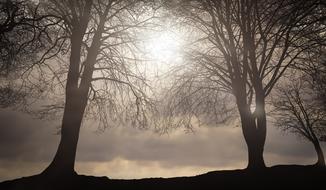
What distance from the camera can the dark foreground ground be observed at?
1566 cm

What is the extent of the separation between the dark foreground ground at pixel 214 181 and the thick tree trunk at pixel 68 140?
397mm

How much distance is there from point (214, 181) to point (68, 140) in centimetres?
642

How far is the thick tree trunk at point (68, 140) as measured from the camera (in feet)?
57.9

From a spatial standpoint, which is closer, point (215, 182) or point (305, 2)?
point (215, 182)

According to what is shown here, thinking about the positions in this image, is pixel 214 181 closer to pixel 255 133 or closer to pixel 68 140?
pixel 255 133

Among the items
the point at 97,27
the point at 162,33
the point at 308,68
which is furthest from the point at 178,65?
the point at 308,68

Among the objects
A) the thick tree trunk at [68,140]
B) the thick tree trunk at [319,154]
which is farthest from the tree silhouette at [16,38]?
the thick tree trunk at [319,154]

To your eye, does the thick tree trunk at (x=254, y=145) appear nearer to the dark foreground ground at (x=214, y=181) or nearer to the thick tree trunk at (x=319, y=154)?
the dark foreground ground at (x=214, y=181)

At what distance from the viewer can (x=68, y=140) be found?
17969mm

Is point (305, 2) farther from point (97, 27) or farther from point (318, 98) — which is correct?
point (318, 98)

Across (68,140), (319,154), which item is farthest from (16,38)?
(319,154)

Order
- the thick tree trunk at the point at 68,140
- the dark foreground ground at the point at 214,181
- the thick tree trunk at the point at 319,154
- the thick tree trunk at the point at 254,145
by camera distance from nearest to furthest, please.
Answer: the dark foreground ground at the point at 214,181, the thick tree trunk at the point at 68,140, the thick tree trunk at the point at 254,145, the thick tree trunk at the point at 319,154

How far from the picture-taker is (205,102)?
2128 centimetres

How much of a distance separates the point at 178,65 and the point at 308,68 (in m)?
6.30
